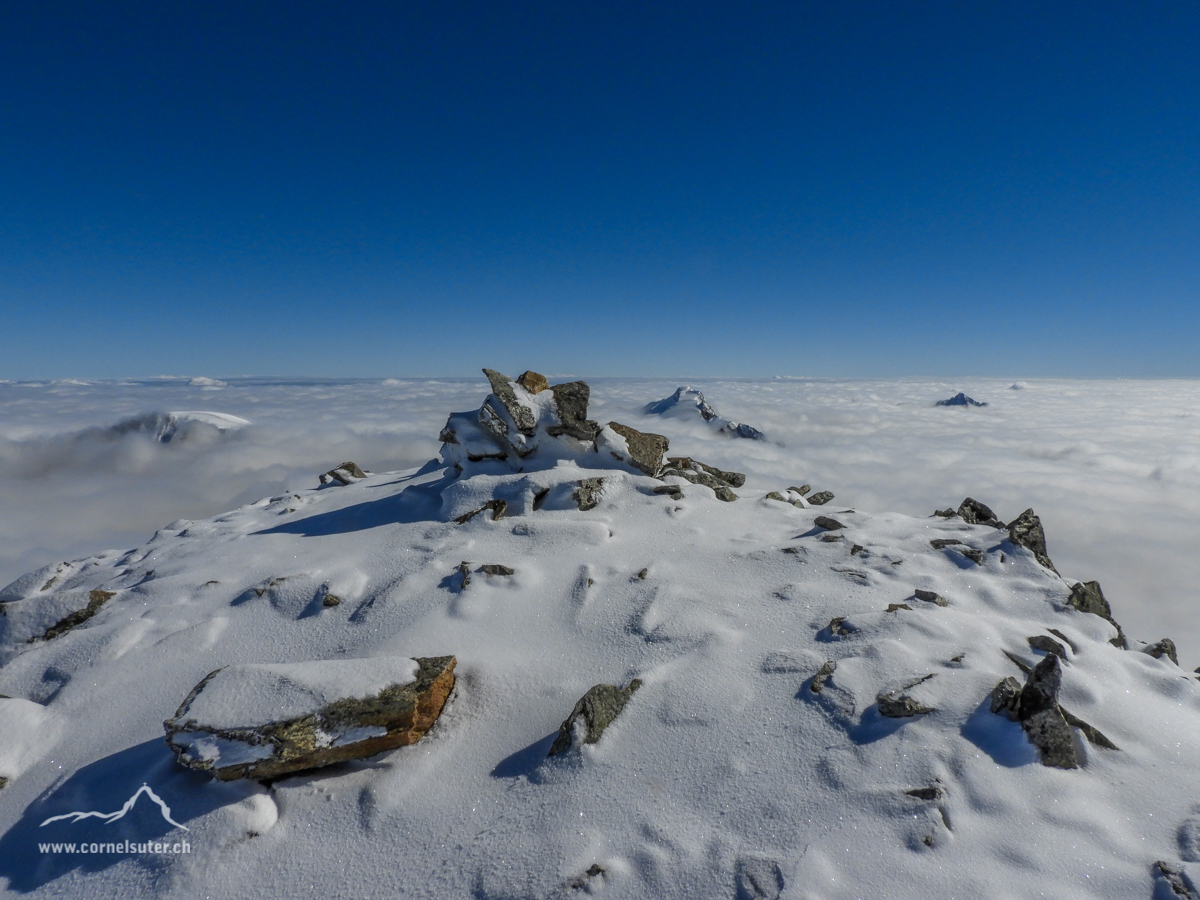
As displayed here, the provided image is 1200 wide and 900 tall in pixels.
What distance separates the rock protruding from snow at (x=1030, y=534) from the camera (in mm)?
8875

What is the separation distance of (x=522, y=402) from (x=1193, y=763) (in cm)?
1183

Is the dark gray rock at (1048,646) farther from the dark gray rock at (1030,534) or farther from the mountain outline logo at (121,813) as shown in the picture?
the mountain outline logo at (121,813)

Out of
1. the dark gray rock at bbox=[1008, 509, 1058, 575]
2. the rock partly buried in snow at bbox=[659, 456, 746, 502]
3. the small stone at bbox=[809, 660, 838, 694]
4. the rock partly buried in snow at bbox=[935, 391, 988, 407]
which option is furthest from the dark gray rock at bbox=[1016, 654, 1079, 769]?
the rock partly buried in snow at bbox=[935, 391, 988, 407]

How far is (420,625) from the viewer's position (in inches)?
272

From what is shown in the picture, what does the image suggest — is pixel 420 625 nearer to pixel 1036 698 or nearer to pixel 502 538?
pixel 502 538

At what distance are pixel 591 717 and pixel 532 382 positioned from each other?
974 centimetres

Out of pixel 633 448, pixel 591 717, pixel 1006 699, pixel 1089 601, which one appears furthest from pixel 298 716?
pixel 1089 601

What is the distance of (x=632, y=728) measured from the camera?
196 inches

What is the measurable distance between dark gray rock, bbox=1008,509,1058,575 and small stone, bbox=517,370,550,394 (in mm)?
10789

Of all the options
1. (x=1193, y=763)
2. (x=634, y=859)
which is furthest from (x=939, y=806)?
(x=1193, y=763)

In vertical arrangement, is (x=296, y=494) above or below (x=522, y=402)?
below

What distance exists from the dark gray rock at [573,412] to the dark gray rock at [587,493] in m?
1.99

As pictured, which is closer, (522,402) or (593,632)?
(593,632)

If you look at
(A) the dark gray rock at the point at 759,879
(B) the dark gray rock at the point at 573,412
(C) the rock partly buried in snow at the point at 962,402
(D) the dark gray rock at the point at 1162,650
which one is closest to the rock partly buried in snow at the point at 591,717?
(A) the dark gray rock at the point at 759,879
